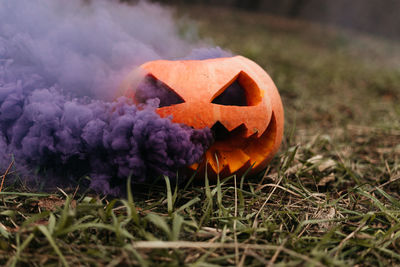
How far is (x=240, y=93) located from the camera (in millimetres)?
1854

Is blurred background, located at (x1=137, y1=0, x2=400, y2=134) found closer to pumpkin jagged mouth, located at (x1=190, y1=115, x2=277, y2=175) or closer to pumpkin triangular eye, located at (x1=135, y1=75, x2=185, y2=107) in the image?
pumpkin jagged mouth, located at (x1=190, y1=115, x2=277, y2=175)


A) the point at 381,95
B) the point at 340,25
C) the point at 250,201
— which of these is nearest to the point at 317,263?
the point at 250,201

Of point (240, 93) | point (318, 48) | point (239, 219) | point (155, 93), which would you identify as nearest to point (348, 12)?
point (318, 48)

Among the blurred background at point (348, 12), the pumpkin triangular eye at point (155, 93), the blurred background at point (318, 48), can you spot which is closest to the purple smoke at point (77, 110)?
the pumpkin triangular eye at point (155, 93)

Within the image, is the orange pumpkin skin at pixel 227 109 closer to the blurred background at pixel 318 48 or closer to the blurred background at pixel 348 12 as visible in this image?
the blurred background at pixel 318 48

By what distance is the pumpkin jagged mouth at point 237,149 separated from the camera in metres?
1.69

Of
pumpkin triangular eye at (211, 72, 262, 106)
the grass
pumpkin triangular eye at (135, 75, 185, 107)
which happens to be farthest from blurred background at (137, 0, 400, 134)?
pumpkin triangular eye at (135, 75, 185, 107)

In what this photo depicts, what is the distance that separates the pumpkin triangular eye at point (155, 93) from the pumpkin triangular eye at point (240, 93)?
0.23m

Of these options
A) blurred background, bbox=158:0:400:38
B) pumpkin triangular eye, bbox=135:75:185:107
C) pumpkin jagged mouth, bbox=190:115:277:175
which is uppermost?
blurred background, bbox=158:0:400:38

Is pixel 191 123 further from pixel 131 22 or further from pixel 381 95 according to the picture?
pixel 381 95

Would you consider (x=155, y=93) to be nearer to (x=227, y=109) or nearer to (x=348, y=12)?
(x=227, y=109)

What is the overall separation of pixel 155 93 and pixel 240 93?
0.47m

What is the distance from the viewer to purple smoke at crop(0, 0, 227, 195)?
1486mm

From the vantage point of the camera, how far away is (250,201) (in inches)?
65.1
